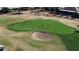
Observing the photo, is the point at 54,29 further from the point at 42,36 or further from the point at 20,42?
the point at 20,42

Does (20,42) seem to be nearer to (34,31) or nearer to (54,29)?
(34,31)

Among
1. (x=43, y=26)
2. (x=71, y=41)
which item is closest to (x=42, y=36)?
(x=43, y=26)

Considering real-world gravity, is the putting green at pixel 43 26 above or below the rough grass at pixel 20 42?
above

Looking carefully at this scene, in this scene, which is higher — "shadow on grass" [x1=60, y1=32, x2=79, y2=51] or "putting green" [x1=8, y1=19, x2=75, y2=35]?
"putting green" [x1=8, y1=19, x2=75, y2=35]

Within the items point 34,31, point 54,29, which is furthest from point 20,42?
point 54,29

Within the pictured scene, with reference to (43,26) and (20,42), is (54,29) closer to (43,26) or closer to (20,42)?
(43,26)

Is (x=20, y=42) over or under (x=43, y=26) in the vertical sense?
under
